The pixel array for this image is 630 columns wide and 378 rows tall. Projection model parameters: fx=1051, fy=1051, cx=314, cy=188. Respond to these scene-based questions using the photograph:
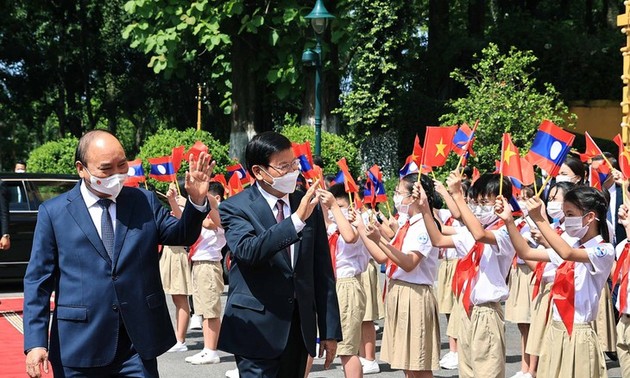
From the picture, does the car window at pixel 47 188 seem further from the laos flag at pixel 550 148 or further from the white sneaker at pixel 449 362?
the laos flag at pixel 550 148

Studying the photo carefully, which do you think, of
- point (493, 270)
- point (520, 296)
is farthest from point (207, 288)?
point (493, 270)

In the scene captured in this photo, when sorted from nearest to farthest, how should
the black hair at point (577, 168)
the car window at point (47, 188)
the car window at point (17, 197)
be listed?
1. the black hair at point (577, 168)
2. the car window at point (17, 197)
3. the car window at point (47, 188)

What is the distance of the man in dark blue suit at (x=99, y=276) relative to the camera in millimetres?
4918

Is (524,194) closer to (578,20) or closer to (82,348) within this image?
(82,348)

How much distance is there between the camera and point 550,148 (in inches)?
255

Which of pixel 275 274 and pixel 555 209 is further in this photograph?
pixel 555 209

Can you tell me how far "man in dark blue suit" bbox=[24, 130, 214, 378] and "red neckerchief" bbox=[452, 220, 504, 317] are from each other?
8.33ft

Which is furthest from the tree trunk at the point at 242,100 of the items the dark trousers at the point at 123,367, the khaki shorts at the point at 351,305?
the dark trousers at the point at 123,367

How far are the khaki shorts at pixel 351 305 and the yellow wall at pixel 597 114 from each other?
16937 millimetres

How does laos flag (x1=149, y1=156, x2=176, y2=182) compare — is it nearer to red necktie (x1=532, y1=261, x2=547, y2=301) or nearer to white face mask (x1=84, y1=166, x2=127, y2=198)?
red necktie (x1=532, y1=261, x2=547, y2=301)

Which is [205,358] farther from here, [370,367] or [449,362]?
[449,362]

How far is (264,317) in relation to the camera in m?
5.19

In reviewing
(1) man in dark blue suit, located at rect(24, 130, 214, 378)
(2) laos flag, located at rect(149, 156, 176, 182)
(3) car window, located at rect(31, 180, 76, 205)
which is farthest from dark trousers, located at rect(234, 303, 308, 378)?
(3) car window, located at rect(31, 180, 76, 205)

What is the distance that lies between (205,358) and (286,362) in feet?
14.4
